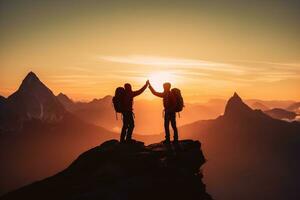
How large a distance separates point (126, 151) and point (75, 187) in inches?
204

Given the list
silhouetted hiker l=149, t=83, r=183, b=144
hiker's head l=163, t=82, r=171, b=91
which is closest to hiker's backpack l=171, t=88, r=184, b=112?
silhouetted hiker l=149, t=83, r=183, b=144

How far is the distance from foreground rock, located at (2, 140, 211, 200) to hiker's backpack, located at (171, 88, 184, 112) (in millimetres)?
3296

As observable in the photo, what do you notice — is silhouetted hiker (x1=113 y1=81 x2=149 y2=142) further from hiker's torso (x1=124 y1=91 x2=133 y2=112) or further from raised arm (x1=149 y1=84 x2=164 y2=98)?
raised arm (x1=149 y1=84 x2=164 y2=98)

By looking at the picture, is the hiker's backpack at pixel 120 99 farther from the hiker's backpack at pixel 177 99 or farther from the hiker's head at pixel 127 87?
the hiker's backpack at pixel 177 99

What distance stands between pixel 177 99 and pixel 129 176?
7947 millimetres

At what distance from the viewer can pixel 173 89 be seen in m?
30.5

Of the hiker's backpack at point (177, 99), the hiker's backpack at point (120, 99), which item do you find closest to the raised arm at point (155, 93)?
the hiker's backpack at point (177, 99)

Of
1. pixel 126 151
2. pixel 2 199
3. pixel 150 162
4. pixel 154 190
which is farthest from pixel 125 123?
pixel 2 199

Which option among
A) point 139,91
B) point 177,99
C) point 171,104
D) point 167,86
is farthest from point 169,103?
point 139,91

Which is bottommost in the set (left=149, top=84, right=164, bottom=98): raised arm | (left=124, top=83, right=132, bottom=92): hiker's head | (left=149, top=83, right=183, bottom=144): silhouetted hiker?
(left=149, top=83, right=183, bottom=144): silhouetted hiker

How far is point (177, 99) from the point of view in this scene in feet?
99.0

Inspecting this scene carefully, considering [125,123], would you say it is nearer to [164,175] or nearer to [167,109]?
[167,109]

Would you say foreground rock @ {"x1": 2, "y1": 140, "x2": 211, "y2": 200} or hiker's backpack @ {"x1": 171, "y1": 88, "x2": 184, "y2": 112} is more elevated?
hiker's backpack @ {"x1": 171, "y1": 88, "x2": 184, "y2": 112}

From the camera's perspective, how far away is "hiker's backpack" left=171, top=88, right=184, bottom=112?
98.4 ft
